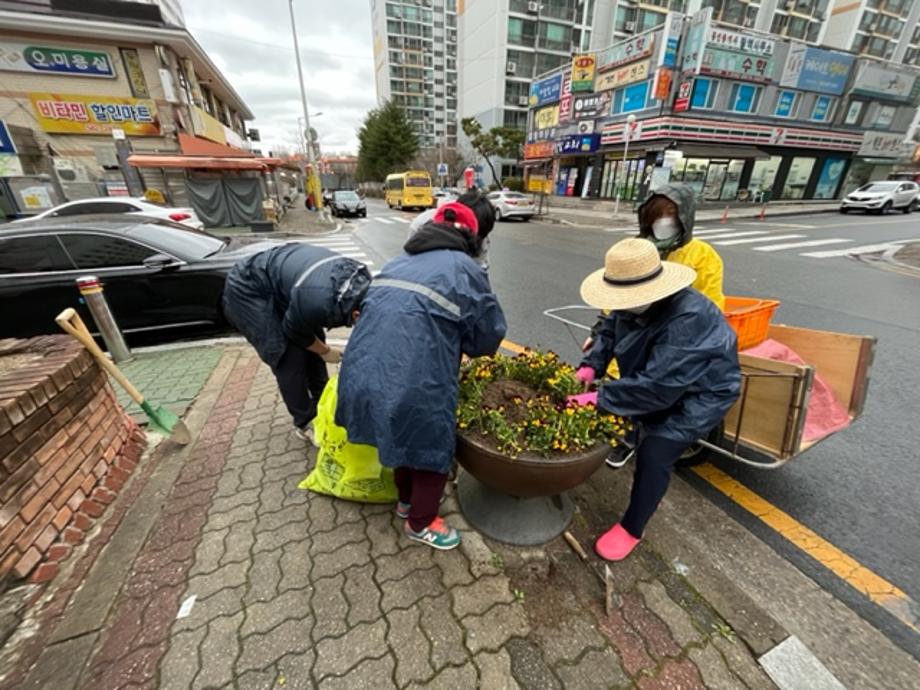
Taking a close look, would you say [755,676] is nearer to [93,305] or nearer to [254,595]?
[254,595]

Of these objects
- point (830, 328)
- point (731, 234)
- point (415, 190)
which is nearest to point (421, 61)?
point (415, 190)

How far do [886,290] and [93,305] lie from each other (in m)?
11.3

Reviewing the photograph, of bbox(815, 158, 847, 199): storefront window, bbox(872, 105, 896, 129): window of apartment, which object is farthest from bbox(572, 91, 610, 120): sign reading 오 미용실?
bbox(872, 105, 896, 129): window of apartment

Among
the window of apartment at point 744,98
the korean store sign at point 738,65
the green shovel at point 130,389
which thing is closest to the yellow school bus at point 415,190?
the korean store sign at point 738,65

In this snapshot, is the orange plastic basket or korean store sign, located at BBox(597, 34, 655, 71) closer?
the orange plastic basket

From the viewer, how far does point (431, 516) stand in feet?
6.31

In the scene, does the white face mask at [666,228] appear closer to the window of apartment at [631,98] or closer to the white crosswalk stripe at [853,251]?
the white crosswalk stripe at [853,251]

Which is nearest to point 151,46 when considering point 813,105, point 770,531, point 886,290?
point 770,531

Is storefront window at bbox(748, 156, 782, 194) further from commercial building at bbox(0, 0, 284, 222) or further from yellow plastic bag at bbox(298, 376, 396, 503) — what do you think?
yellow plastic bag at bbox(298, 376, 396, 503)

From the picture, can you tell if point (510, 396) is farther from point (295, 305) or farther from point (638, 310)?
point (295, 305)

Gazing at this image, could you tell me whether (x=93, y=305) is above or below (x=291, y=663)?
above

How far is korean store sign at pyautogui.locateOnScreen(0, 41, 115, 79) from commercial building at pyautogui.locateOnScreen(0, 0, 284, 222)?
27 millimetres

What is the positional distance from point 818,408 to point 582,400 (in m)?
1.59

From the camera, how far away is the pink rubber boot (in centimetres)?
185
